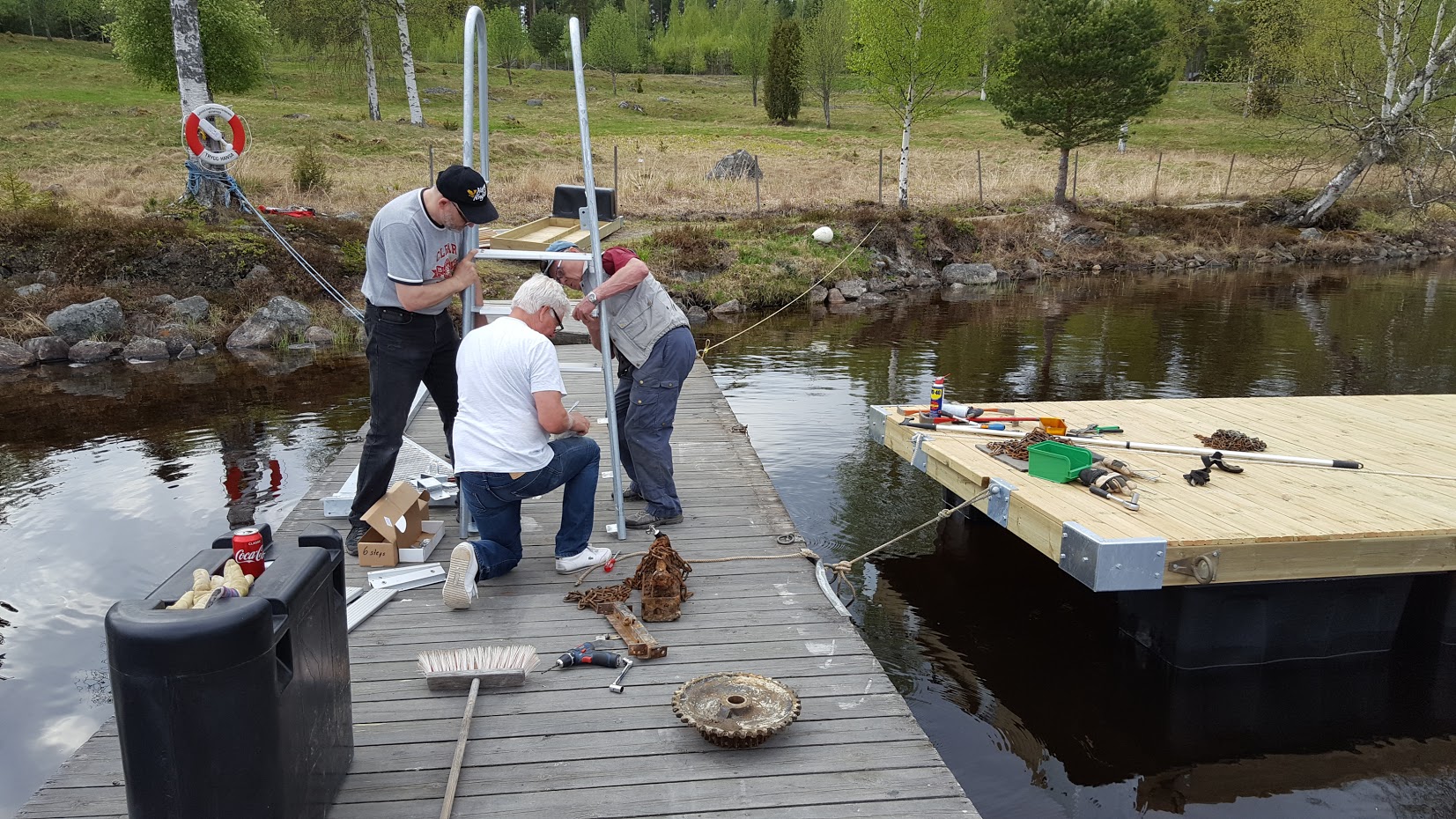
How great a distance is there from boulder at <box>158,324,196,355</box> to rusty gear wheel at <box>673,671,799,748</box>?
13.9 metres

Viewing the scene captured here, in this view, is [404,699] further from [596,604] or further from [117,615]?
[117,615]

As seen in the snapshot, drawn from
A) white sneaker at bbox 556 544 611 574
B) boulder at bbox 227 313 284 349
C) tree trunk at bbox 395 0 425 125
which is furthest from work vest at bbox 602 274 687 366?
tree trunk at bbox 395 0 425 125

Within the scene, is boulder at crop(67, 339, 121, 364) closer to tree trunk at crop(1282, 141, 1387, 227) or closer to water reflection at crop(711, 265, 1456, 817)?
water reflection at crop(711, 265, 1456, 817)

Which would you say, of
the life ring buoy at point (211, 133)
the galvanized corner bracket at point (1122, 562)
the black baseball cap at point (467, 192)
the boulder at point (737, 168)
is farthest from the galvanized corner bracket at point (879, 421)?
the boulder at point (737, 168)

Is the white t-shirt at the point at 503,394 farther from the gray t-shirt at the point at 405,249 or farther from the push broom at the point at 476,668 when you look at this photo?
the push broom at the point at 476,668

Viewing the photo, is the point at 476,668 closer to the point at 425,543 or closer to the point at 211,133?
the point at 425,543

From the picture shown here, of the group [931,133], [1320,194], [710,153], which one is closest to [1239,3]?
[931,133]

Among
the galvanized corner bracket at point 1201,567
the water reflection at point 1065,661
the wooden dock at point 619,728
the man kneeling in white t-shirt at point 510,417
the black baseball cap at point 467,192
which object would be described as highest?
the black baseball cap at point 467,192

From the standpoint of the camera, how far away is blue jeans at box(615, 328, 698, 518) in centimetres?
589

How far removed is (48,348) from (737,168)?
19309 millimetres

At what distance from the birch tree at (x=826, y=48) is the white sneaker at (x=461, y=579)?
50.9m

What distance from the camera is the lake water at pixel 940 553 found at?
5.25 meters

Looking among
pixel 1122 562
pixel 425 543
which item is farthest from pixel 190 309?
pixel 1122 562

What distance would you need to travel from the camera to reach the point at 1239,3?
59406 millimetres
